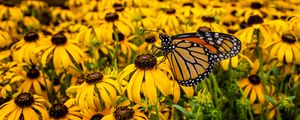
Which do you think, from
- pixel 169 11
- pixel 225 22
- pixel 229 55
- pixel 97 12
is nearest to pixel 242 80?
pixel 229 55

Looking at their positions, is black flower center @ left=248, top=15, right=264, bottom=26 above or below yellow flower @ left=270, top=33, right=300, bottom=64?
above

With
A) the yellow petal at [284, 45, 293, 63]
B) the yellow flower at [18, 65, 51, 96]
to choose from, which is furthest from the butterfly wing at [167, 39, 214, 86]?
the yellow flower at [18, 65, 51, 96]

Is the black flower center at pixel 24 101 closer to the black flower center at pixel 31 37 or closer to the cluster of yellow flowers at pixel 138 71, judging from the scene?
the cluster of yellow flowers at pixel 138 71

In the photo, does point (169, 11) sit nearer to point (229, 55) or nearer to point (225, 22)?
point (225, 22)

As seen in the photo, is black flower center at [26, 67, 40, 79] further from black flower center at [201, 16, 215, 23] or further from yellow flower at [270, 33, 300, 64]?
yellow flower at [270, 33, 300, 64]

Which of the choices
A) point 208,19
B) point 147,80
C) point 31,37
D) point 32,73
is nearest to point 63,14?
point 31,37

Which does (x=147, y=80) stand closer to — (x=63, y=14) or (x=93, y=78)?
(x=93, y=78)
